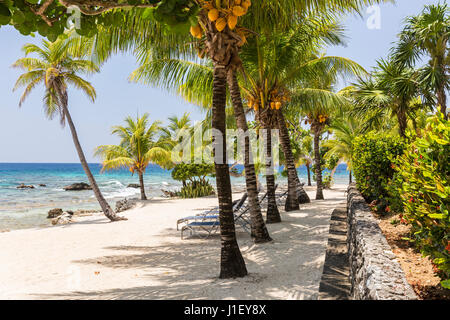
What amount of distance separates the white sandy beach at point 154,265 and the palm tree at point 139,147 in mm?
10747

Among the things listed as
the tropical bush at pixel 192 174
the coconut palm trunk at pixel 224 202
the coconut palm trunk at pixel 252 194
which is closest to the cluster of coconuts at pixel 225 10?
the coconut palm trunk at pixel 224 202

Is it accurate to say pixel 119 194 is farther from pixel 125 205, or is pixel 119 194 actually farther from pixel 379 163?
pixel 379 163

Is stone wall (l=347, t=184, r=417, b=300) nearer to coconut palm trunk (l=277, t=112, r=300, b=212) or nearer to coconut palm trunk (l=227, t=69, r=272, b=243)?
coconut palm trunk (l=227, t=69, r=272, b=243)

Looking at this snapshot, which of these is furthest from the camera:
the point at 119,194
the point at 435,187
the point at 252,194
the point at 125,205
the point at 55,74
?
the point at 119,194

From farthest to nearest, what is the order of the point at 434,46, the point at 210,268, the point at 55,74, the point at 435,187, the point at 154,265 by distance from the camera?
1. the point at 55,74
2. the point at 434,46
3. the point at 154,265
4. the point at 210,268
5. the point at 435,187

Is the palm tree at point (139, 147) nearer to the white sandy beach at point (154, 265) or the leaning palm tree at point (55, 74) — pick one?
the leaning palm tree at point (55, 74)

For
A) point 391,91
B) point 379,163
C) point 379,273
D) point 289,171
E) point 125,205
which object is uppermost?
point 391,91

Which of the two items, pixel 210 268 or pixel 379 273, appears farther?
pixel 210 268

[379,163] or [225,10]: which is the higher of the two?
[225,10]

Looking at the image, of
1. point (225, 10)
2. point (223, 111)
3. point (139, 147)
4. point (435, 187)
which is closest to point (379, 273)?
point (435, 187)

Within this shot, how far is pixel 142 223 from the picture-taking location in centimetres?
1199

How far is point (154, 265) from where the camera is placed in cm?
649

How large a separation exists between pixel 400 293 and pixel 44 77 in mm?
13722

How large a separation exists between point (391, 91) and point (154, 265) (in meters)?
8.26
